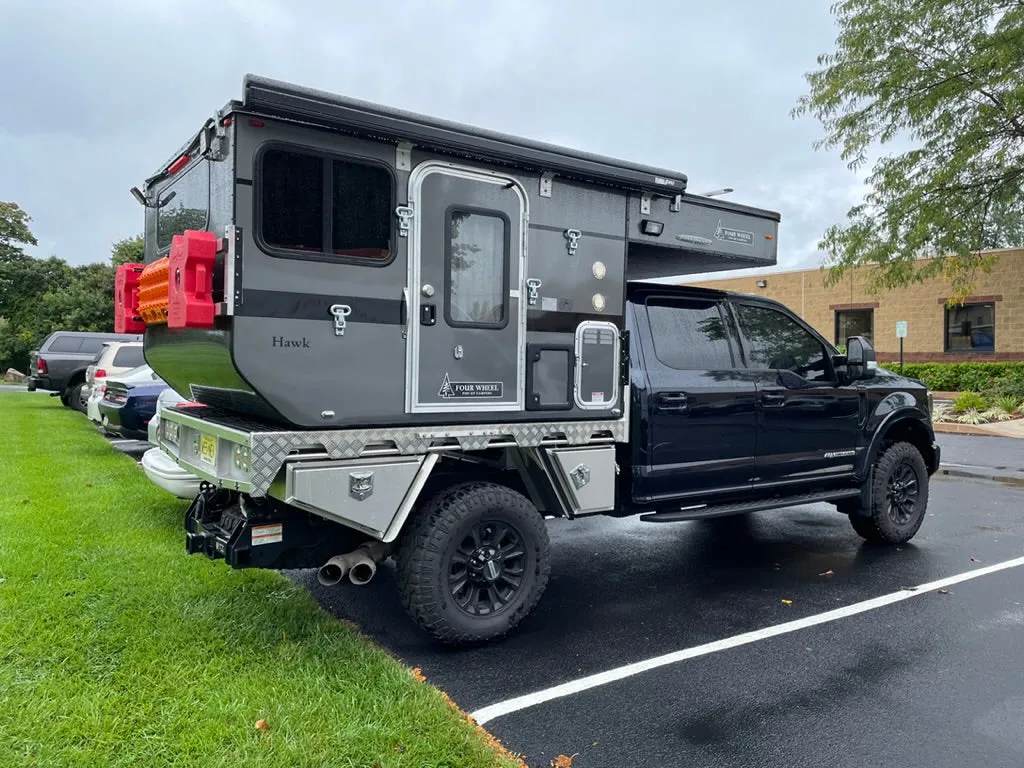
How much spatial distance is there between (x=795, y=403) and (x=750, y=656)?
217cm

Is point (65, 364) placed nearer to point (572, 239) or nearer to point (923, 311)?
point (572, 239)

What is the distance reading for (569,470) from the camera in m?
4.44

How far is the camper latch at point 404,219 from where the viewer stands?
3832mm

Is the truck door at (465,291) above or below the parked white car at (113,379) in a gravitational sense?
above

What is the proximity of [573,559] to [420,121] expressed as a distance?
354 centimetres

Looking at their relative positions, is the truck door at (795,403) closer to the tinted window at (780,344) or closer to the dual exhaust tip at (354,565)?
the tinted window at (780,344)

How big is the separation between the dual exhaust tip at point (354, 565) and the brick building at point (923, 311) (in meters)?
19.0

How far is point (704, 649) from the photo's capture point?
4148mm

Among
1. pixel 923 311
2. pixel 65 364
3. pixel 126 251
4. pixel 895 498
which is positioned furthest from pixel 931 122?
pixel 126 251

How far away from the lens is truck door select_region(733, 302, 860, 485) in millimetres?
5477

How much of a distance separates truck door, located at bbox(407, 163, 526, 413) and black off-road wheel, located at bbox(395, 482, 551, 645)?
0.52 m

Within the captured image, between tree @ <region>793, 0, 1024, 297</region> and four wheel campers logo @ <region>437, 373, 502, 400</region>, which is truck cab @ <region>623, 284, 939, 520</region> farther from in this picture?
tree @ <region>793, 0, 1024, 297</region>

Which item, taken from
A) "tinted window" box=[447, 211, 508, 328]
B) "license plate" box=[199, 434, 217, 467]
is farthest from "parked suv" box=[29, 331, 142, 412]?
"tinted window" box=[447, 211, 508, 328]

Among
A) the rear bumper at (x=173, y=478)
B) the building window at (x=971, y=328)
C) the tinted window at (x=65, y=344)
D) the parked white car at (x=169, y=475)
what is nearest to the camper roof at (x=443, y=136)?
the parked white car at (x=169, y=475)
